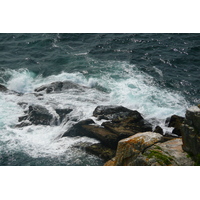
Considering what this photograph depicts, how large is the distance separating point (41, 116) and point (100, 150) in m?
8.28

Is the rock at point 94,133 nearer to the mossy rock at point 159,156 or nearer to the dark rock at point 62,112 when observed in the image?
the dark rock at point 62,112

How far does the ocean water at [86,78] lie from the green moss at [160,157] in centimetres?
616

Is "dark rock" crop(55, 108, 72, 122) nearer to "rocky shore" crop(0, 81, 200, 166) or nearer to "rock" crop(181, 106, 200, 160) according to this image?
"rocky shore" crop(0, 81, 200, 166)

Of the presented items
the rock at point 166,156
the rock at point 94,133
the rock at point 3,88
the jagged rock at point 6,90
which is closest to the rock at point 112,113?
the rock at point 94,133

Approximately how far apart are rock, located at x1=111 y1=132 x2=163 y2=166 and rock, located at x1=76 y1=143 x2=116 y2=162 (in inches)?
149

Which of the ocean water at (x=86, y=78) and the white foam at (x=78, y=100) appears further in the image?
the white foam at (x=78, y=100)

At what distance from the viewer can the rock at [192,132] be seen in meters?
14.0

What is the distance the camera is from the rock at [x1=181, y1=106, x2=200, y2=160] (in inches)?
551

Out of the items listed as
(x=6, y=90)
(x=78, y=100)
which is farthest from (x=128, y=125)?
(x=6, y=90)

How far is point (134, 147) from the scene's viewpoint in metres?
15.3

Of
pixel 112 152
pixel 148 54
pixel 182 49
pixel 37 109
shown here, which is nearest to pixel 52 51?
pixel 148 54

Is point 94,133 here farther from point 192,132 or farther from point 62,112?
point 192,132

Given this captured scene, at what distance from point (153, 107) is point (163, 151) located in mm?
13174

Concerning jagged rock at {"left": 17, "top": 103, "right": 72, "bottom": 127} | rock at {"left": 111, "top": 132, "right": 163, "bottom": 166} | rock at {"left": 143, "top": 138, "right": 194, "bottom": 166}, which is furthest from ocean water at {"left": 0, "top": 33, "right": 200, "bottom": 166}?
rock at {"left": 143, "top": 138, "right": 194, "bottom": 166}
